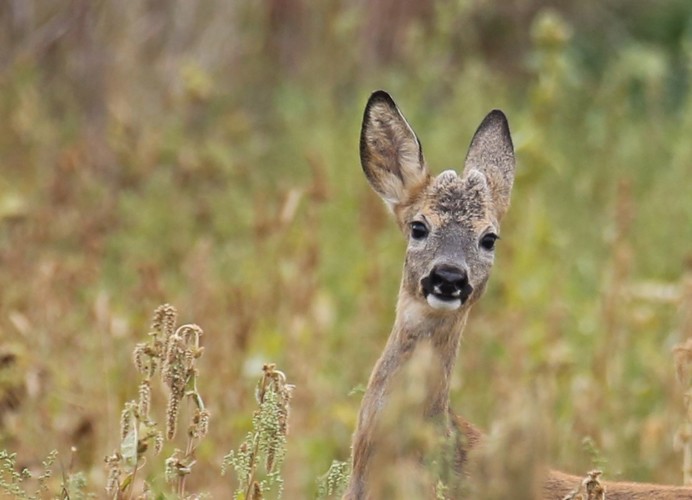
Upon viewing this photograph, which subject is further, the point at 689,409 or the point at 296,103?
the point at 296,103

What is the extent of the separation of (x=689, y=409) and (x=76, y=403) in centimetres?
246

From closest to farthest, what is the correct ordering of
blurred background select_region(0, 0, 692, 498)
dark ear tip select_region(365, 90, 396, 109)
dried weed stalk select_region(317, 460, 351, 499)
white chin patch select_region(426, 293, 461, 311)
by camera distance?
dried weed stalk select_region(317, 460, 351, 499), white chin patch select_region(426, 293, 461, 311), dark ear tip select_region(365, 90, 396, 109), blurred background select_region(0, 0, 692, 498)

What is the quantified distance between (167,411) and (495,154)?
2.09 meters

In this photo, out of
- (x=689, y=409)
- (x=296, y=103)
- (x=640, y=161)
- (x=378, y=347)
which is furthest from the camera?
(x=296, y=103)

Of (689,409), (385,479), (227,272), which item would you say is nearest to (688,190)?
(227,272)

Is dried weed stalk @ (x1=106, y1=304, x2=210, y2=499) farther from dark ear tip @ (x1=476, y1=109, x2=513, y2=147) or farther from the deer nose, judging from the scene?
dark ear tip @ (x1=476, y1=109, x2=513, y2=147)

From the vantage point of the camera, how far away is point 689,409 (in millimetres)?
3986

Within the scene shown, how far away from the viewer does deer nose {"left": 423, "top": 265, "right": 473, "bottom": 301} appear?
4.43 meters

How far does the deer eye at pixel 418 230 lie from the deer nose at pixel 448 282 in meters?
0.21

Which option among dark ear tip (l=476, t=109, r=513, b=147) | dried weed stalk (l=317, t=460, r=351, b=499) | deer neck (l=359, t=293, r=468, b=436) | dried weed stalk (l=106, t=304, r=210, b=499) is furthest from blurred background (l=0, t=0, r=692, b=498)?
dried weed stalk (l=106, t=304, r=210, b=499)

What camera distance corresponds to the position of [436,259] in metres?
4.52

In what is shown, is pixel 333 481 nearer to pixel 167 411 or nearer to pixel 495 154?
pixel 167 411

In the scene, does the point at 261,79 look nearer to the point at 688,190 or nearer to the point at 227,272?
the point at 227,272

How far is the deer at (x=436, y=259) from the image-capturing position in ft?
13.8
